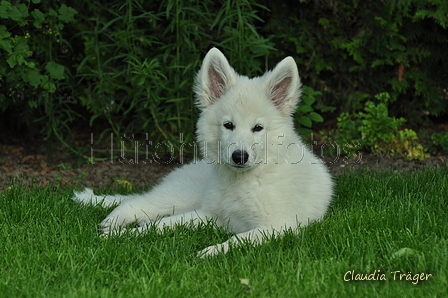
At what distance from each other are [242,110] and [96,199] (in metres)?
1.51

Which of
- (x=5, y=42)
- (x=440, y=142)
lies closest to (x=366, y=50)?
(x=440, y=142)

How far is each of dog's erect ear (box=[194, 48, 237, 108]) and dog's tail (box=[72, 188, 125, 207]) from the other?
114cm

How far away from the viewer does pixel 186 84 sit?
546cm

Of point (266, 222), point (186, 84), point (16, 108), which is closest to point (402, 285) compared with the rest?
point (266, 222)

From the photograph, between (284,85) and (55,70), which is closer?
(284,85)

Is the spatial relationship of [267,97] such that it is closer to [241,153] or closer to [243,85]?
[243,85]

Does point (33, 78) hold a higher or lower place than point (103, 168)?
higher

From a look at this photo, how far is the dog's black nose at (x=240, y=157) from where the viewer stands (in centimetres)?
314

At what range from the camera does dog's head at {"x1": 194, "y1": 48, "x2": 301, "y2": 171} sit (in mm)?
3244

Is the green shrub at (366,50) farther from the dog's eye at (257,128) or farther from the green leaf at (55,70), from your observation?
the dog's eye at (257,128)

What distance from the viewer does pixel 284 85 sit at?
343 centimetres

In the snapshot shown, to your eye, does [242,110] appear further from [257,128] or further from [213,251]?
[213,251]

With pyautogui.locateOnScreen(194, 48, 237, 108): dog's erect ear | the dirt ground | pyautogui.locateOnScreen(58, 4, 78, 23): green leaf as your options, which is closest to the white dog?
pyautogui.locateOnScreen(194, 48, 237, 108): dog's erect ear

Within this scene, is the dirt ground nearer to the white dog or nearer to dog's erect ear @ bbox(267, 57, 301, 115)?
the white dog
